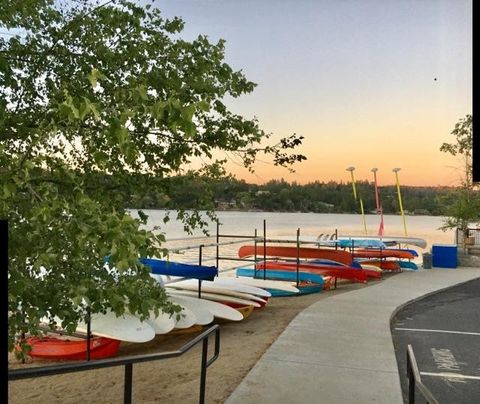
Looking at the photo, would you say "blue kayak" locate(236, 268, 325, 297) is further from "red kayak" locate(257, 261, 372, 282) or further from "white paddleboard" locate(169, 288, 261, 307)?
"white paddleboard" locate(169, 288, 261, 307)

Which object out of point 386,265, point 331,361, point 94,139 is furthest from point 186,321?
point 386,265

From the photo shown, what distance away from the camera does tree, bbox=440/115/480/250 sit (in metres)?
22.7

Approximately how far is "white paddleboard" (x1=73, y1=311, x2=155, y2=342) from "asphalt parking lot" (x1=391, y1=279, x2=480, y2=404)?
3529 mm

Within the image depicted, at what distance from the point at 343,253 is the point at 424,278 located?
2.97m

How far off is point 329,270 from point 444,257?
5531mm

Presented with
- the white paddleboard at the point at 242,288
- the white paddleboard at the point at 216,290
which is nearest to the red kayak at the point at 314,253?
the white paddleboard at the point at 242,288

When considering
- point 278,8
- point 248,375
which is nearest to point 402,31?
point 278,8

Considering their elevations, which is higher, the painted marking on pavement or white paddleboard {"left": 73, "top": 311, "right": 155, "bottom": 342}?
white paddleboard {"left": 73, "top": 311, "right": 155, "bottom": 342}

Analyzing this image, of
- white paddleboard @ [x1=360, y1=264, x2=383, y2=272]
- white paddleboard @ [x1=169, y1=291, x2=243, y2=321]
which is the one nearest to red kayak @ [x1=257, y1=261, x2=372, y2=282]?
white paddleboard @ [x1=360, y1=264, x2=383, y2=272]

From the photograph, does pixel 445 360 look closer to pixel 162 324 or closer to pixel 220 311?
pixel 220 311

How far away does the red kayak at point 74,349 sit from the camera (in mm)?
7996

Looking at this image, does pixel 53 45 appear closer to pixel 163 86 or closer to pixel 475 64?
pixel 163 86

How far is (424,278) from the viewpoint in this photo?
16000 mm

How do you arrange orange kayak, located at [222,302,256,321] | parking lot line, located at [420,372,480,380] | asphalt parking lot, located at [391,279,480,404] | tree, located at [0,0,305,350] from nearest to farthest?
tree, located at [0,0,305,350] < asphalt parking lot, located at [391,279,480,404] < parking lot line, located at [420,372,480,380] < orange kayak, located at [222,302,256,321]
